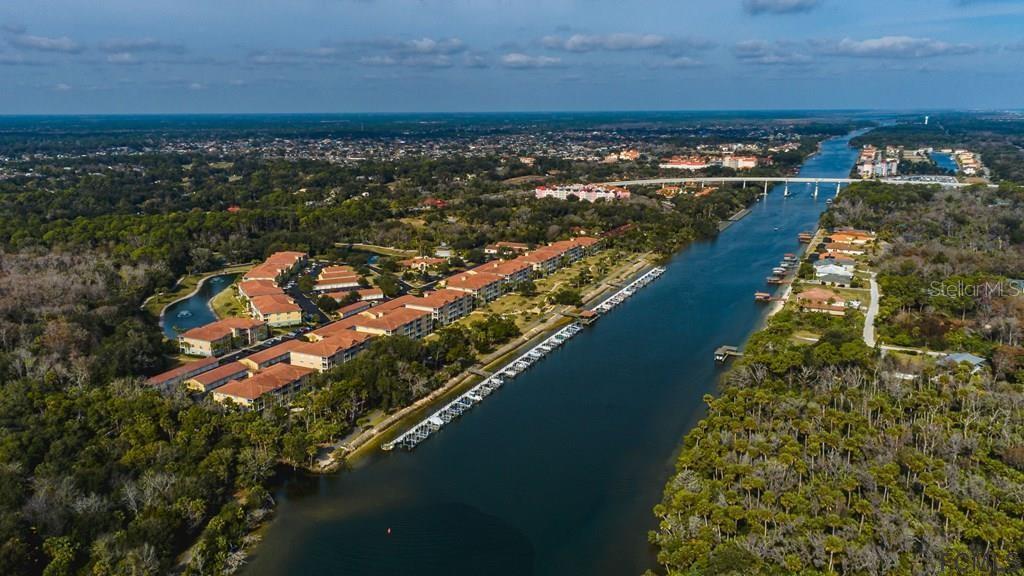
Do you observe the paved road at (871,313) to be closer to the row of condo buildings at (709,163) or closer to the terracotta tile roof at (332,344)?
the terracotta tile roof at (332,344)

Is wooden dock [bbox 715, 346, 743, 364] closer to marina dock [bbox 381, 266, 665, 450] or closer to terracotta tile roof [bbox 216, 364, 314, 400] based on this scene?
marina dock [bbox 381, 266, 665, 450]

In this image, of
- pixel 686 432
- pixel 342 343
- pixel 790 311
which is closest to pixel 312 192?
pixel 342 343

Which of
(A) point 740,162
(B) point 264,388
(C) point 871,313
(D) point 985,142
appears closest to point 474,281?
(B) point 264,388

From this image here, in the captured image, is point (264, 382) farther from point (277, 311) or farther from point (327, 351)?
point (277, 311)

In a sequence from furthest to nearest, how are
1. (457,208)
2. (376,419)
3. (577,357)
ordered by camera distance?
(457,208) < (577,357) < (376,419)

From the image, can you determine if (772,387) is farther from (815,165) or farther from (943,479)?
(815,165)
